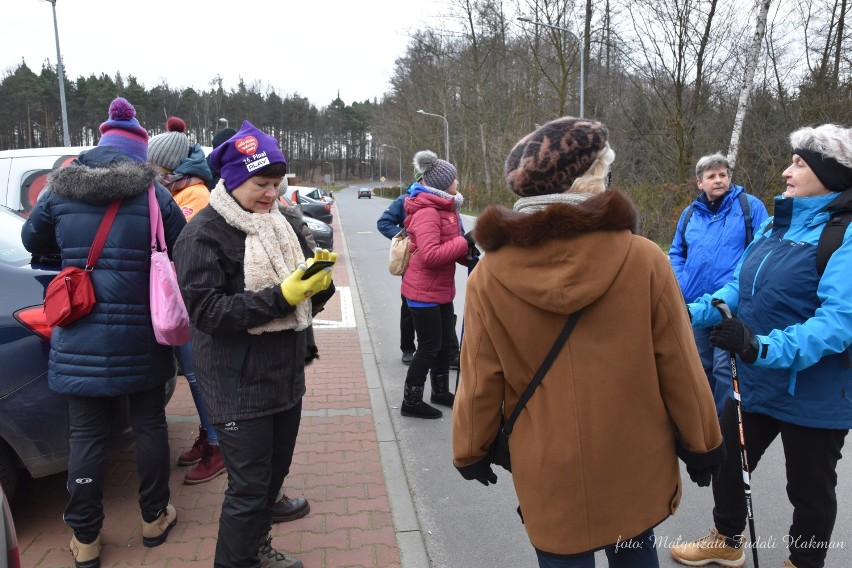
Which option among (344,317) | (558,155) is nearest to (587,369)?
(558,155)

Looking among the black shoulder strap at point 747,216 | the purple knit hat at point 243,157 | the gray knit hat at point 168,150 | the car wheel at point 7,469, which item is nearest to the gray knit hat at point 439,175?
the gray knit hat at point 168,150

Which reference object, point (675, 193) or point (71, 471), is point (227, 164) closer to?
point (71, 471)

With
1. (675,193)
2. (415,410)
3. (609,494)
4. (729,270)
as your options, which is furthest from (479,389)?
(675,193)

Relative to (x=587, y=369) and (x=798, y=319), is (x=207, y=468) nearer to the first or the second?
(x=587, y=369)

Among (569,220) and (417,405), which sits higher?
(569,220)

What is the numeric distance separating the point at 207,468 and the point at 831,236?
3.50 metres

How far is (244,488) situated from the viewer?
2.56 m

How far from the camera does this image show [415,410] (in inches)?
196

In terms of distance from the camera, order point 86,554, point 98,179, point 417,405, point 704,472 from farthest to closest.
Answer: point 417,405 < point 86,554 < point 98,179 < point 704,472

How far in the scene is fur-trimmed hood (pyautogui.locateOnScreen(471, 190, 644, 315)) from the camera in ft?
5.63

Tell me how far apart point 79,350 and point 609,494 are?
2318 millimetres

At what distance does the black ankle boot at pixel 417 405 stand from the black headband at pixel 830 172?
3.17 meters

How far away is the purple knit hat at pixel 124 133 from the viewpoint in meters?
3.06

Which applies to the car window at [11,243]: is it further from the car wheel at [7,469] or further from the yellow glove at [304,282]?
the yellow glove at [304,282]
